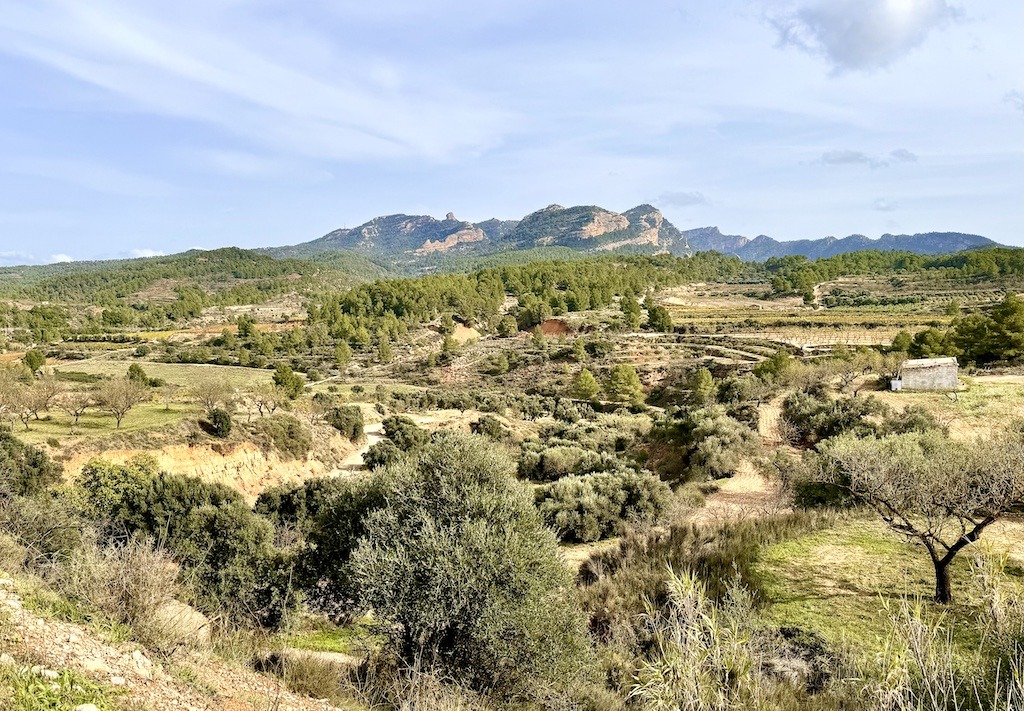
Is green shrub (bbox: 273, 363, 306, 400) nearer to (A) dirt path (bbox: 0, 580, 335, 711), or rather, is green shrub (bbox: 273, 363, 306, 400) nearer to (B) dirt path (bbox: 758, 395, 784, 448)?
(B) dirt path (bbox: 758, 395, 784, 448)

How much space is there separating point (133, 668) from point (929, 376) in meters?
34.7

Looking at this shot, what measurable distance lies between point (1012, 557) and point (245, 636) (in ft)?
44.7

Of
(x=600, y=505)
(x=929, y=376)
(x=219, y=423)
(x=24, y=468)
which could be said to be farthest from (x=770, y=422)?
Result: (x=24, y=468)

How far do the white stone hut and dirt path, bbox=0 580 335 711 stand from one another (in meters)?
32.8

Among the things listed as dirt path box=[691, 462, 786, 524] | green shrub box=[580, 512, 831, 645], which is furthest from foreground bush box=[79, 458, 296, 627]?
dirt path box=[691, 462, 786, 524]

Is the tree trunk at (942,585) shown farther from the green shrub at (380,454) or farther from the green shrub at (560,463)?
the green shrub at (380,454)

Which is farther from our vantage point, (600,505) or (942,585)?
(600,505)

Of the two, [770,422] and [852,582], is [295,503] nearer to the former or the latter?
[852,582]

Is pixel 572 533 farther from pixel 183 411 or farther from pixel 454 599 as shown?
pixel 183 411

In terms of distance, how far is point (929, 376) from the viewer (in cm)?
2878

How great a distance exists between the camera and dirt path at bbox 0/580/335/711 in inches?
198

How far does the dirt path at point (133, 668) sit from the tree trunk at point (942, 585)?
368 inches

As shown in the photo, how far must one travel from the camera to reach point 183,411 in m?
31.2

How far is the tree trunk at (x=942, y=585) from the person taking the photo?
880 centimetres
